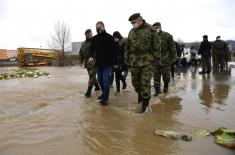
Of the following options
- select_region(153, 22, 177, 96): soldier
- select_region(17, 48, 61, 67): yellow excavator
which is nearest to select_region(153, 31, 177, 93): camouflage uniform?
select_region(153, 22, 177, 96): soldier

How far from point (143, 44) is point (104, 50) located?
113cm

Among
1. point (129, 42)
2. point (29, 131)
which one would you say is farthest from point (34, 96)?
point (29, 131)

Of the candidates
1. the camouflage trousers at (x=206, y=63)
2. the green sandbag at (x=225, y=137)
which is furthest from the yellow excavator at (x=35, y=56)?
the green sandbag at (x=225, y=137)

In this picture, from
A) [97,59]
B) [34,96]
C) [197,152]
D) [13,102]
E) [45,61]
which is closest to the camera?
[197,152]

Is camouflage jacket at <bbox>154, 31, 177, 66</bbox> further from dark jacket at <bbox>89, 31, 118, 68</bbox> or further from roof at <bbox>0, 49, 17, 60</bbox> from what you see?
roof at <bbox>0, 49, 17, 60</bbox>

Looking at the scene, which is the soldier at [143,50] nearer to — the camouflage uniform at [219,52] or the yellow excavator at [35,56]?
the camouflage uniform at [219,52]

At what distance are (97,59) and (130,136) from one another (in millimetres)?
2774

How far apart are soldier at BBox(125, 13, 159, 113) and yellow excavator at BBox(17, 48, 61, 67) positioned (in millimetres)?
28557

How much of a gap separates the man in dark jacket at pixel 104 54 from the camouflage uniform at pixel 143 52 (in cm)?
84

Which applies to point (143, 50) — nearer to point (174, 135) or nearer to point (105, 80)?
point (105, 80)

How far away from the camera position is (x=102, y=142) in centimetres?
458

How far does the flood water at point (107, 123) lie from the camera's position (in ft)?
14.3

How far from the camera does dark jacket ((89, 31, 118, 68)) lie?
727 cm

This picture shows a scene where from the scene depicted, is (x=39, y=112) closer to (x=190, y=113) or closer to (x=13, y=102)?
(x=13, y=102)
